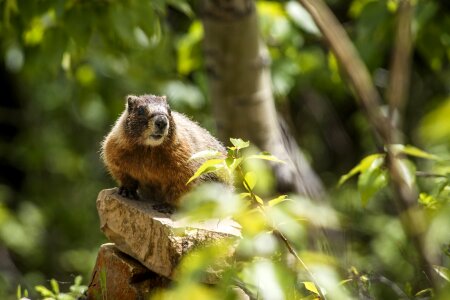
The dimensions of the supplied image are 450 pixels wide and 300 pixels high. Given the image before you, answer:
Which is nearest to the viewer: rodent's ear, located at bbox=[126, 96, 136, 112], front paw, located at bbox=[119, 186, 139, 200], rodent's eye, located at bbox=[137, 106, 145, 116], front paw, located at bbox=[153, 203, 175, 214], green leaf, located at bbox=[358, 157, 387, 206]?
green leaf, located at bbox=[358, 157, 387, 206]

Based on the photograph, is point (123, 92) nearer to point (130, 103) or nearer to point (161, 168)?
point (130, 103)

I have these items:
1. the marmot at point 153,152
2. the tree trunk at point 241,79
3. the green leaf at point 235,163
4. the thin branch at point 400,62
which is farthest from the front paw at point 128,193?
the thin branch at point 400,62

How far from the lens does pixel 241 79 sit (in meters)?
6.22

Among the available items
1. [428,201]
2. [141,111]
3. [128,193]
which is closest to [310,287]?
[428,201]

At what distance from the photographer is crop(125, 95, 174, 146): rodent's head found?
4699 millimetres

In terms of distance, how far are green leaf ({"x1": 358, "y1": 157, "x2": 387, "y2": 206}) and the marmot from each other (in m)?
1.11

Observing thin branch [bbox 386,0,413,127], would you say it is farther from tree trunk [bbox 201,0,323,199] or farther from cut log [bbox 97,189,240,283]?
tree trunk [bbox 201,0,323,199]

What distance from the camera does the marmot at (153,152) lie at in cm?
473

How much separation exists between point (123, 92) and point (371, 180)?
6.11m

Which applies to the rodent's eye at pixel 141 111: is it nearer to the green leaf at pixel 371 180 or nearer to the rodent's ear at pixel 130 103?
the rodent's ear at pixel 130 103

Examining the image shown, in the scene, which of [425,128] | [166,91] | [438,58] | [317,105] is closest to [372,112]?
[425,128]

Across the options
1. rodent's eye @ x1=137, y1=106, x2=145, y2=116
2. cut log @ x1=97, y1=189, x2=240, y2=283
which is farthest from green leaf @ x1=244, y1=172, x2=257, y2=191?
rodent's eye @ x1=137, y1=106, x2=145, y2=116

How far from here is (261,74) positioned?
6234mm

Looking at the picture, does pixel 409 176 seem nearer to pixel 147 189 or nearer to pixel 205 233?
pixel 205 233
